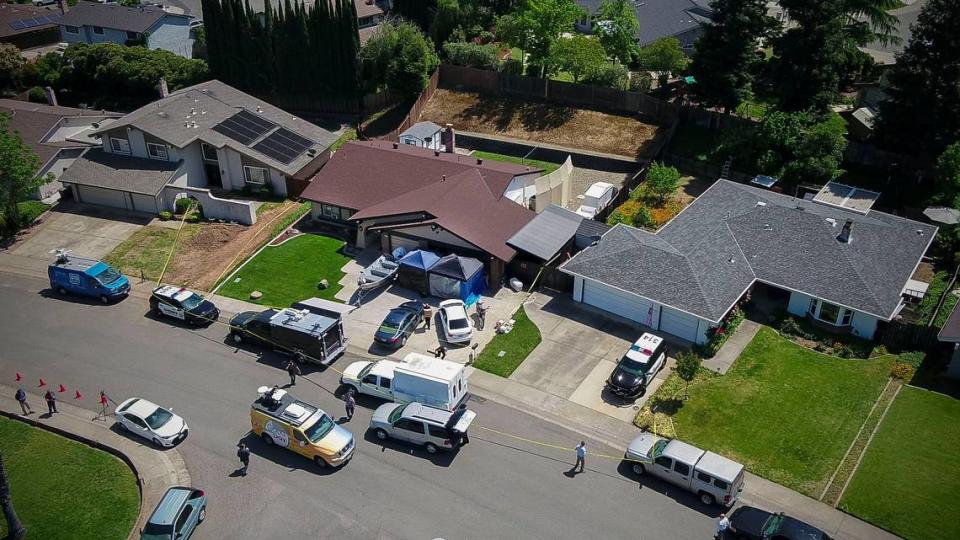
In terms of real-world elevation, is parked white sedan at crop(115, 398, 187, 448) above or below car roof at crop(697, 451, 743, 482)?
below

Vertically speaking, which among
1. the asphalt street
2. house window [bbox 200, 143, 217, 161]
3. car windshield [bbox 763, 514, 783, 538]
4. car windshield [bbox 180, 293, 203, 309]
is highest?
house window [bbox 200, 143, 217, 161]

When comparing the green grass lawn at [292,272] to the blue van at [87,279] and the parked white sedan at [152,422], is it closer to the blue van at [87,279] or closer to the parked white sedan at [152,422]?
the blue van at [87,279]

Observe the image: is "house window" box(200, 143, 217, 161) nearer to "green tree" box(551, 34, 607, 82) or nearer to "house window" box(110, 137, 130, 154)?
"house window" box(110, 137, 130, 154)

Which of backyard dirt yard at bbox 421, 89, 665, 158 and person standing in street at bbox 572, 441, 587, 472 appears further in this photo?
backyard dirt yard at bbox 421, 89, 665, 158

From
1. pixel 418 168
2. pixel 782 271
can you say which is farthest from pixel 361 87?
pixel 782 271

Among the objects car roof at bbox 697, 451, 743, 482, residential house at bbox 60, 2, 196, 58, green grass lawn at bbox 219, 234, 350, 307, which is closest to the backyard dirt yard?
green grass lawn at bbox 219, 234, 350, 307

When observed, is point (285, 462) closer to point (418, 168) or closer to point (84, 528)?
point (84, 528)

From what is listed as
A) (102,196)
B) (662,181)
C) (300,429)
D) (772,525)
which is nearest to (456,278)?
(300,429)
